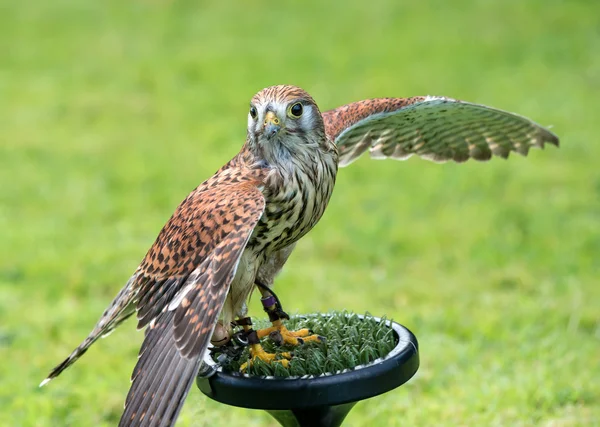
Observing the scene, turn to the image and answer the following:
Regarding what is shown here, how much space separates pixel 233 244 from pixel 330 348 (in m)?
0.57

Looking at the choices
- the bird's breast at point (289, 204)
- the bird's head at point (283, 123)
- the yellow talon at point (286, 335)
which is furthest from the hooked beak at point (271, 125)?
the yellow talon at point (286, 335)

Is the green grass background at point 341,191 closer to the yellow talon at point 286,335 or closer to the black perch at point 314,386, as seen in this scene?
the yellow talon at point 286,335

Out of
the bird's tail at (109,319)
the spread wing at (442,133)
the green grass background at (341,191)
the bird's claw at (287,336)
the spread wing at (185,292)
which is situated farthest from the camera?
the green grass background at (341,191)

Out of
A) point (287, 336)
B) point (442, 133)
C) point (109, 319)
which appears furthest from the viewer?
point (442, 133)

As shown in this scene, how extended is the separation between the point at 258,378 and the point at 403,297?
324 centimetres

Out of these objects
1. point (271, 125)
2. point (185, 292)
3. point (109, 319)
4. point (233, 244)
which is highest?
point (271, 125)

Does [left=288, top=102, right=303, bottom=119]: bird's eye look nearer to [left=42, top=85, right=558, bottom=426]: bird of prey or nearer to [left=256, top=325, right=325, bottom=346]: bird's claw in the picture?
[left=42, top=85, right=558, bottom=426]: bird of prey

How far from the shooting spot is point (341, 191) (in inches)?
310

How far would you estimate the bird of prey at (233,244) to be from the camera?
2697mm

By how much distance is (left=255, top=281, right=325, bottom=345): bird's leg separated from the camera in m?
3.15

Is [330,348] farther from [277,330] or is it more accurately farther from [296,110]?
[296,110]

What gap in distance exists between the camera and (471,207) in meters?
7.39

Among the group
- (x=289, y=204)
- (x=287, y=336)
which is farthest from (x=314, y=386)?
(x=289, y=204)

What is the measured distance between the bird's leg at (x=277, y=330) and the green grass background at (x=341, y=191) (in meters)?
1.06
